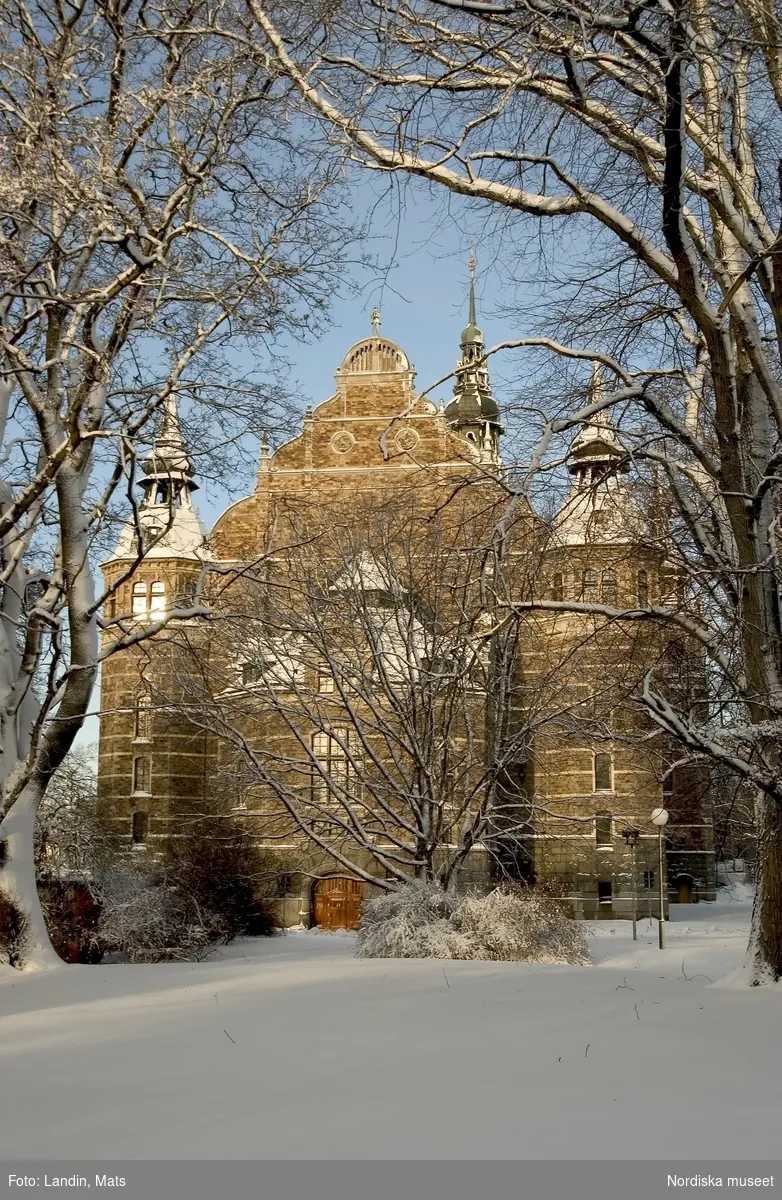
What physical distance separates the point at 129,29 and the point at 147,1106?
9.51 m

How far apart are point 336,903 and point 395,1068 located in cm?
2969

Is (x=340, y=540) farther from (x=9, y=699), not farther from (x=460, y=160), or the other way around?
(x=460, y=160)

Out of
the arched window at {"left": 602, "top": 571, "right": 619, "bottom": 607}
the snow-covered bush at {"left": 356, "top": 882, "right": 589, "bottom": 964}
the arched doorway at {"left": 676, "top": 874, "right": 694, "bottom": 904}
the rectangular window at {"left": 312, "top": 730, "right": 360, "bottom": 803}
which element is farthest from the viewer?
the arched doorway at {"left": 676, "top": 874, "right": 694, "bottom": 904}

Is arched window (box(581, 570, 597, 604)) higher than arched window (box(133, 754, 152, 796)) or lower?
higher

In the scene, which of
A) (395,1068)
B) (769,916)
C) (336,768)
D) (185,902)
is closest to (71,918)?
(185,902)

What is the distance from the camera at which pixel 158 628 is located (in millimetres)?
12180

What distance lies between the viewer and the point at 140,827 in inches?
1529

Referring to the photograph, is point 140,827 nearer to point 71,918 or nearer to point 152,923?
Result: point 71,918

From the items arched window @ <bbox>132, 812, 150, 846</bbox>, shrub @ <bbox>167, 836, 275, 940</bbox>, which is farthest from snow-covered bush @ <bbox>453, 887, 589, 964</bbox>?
arched window @ <bbox>132, 812, 150, 846</bbox>

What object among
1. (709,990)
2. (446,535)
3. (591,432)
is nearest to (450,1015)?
(709,990)

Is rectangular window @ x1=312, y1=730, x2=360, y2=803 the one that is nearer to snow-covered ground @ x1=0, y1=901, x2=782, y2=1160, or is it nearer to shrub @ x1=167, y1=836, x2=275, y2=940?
shrub @ x1=167, y1=836, x2=275, y2=940

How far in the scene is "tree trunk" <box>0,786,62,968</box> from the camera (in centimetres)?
1203

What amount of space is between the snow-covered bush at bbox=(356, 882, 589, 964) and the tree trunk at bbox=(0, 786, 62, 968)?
3.89 meters

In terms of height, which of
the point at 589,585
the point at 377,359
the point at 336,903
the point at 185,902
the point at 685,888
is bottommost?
the point at 685,888
